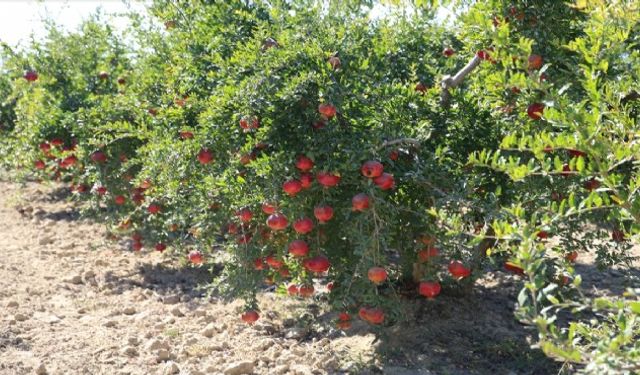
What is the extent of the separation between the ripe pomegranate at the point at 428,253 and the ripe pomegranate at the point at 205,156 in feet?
3.86

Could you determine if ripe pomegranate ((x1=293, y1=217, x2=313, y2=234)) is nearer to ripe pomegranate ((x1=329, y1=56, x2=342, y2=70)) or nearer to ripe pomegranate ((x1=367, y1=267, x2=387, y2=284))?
ripe pomegranate ((x1=367, y1=267, x2=387, y2=284))

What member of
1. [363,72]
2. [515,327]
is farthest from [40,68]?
[515,327]

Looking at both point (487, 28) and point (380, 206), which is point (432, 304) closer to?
point (380, 206)

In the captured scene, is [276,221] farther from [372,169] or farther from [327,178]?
[372,169]

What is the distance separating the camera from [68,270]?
17.8 feet

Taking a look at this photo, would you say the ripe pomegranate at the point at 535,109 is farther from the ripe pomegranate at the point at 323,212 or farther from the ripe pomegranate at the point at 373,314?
the ripe pomegranate at the point at 373,314

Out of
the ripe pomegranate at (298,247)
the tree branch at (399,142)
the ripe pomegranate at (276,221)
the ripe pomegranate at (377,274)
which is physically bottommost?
the ripe pomegranate at (377,274)

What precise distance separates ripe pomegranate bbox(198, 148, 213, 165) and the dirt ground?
1.09 meters

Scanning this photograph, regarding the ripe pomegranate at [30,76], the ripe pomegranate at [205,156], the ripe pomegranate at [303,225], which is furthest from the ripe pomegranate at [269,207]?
the ripe pomegranate at [30,76]

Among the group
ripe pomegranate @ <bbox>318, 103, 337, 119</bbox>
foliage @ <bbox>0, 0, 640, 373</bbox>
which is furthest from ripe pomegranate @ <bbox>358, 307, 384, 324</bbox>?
ripe pomegranate @ <bbox>318, 103, 337, 119</bbox>

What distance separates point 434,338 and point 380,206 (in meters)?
1.21

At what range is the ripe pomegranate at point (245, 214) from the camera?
10.7 ft

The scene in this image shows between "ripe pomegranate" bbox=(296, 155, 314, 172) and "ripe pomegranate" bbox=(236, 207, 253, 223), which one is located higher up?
"ripe pomegranate" bbox=(296, 155, 314, 172)

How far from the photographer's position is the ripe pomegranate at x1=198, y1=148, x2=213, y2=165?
3.45 m
